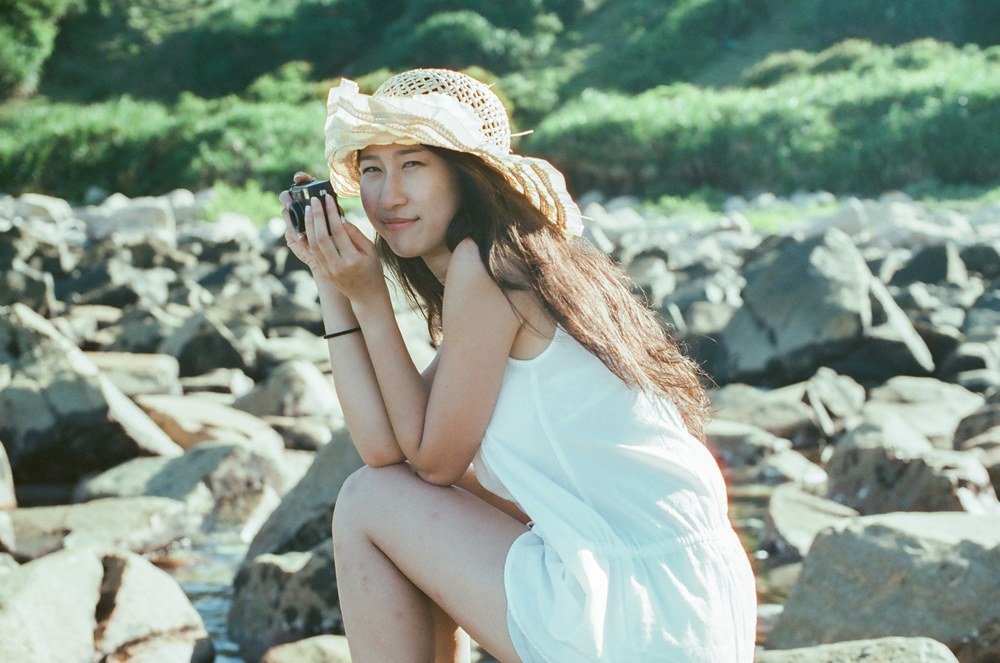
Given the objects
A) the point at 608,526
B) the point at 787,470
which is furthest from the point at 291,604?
the point at 787,470

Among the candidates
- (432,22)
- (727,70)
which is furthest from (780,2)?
(432,22)

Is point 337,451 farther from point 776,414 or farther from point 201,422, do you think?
point 776,414

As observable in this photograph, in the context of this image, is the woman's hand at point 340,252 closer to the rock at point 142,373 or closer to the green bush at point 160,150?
the rock at point 142,373

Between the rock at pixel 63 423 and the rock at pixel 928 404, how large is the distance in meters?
3.67

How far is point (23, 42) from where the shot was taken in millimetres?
30969

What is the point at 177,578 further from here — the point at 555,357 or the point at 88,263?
the point at 88,263

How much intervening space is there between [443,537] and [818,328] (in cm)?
518

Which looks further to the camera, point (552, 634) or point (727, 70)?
point (727, 70)

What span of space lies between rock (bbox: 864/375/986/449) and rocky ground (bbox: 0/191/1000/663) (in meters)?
0.02

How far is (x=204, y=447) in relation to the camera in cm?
483

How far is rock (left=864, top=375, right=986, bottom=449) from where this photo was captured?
5.54 metres

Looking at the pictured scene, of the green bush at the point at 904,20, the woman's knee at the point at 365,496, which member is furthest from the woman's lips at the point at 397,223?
the green bush at the point at 904,20

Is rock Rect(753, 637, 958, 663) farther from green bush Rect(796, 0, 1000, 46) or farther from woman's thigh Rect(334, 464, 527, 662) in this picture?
green bush Rect(796, 0, 1000, 46)

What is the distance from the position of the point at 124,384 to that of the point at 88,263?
7.17 m
